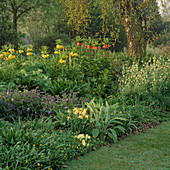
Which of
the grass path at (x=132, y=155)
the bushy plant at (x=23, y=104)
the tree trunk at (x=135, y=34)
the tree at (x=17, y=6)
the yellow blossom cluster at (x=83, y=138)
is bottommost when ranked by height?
the grass path at (x=132, y=155)

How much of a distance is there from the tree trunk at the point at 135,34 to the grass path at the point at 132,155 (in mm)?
4502

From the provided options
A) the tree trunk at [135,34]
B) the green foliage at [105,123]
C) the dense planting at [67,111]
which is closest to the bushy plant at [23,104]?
the dense planting at [67,111]

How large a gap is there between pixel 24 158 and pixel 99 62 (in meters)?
4.34

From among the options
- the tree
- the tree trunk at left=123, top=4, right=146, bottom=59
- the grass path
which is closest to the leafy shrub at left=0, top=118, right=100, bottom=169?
the grass path

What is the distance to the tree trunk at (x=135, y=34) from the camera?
24.8ft

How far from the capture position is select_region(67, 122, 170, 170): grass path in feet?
9.65

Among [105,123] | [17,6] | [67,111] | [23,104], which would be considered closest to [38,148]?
[67,111]

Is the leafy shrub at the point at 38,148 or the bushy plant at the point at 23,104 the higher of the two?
the bushy plant at the point at 23,104

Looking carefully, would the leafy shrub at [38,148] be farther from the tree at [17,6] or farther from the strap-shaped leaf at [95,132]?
the tree at [17,6]

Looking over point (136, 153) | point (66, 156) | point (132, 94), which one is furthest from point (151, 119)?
point (66, 156)

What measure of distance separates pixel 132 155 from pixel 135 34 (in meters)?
5.41

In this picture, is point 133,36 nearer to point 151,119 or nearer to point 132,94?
point 132,94

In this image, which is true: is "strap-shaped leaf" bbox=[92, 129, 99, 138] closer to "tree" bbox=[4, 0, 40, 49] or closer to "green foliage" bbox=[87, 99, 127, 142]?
"green foliage" bbox=[87, 99, 127, 142]

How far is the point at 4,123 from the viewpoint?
371 cm
